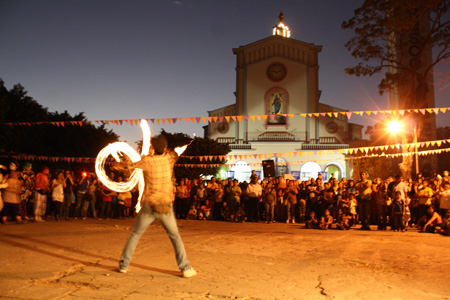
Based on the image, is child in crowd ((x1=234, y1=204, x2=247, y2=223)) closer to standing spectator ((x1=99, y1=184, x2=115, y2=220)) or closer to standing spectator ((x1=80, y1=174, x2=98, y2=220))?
standing spectator ((x1=99, y1=184, x2=115, y2=220))

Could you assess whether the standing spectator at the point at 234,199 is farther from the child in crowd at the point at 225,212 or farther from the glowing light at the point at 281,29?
the glowing light at the point at 281,29

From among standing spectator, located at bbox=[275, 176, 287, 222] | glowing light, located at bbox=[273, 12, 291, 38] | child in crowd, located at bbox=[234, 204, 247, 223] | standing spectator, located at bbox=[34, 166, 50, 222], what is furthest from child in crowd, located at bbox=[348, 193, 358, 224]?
glowing light, located at bbox=[273, 12, 291, 38]

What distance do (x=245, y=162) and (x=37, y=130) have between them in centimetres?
2593

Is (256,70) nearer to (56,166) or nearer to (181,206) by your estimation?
(56,166)

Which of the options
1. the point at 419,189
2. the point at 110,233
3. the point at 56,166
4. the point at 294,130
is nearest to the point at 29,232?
the point at 110,233

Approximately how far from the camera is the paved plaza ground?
453 centimetres

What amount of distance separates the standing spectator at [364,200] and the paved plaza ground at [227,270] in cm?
446

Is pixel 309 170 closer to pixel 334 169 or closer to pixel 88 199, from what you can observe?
pixel 334 169

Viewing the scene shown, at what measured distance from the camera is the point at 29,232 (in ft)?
32.6

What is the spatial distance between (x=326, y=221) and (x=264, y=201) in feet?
10.5

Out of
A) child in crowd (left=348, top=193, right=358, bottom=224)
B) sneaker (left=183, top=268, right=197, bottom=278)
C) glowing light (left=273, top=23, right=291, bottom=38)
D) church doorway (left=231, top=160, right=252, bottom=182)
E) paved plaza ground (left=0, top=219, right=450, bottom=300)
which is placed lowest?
paved plaza ground (left=0, top=219, right=450, bottom=300)

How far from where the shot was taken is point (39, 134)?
24797 millimetres

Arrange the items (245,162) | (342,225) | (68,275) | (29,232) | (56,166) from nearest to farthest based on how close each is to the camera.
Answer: (68,275), (29,232), (342,225), (56,166), (245,162)

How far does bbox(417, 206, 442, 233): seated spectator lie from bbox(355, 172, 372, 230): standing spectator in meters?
1.69
